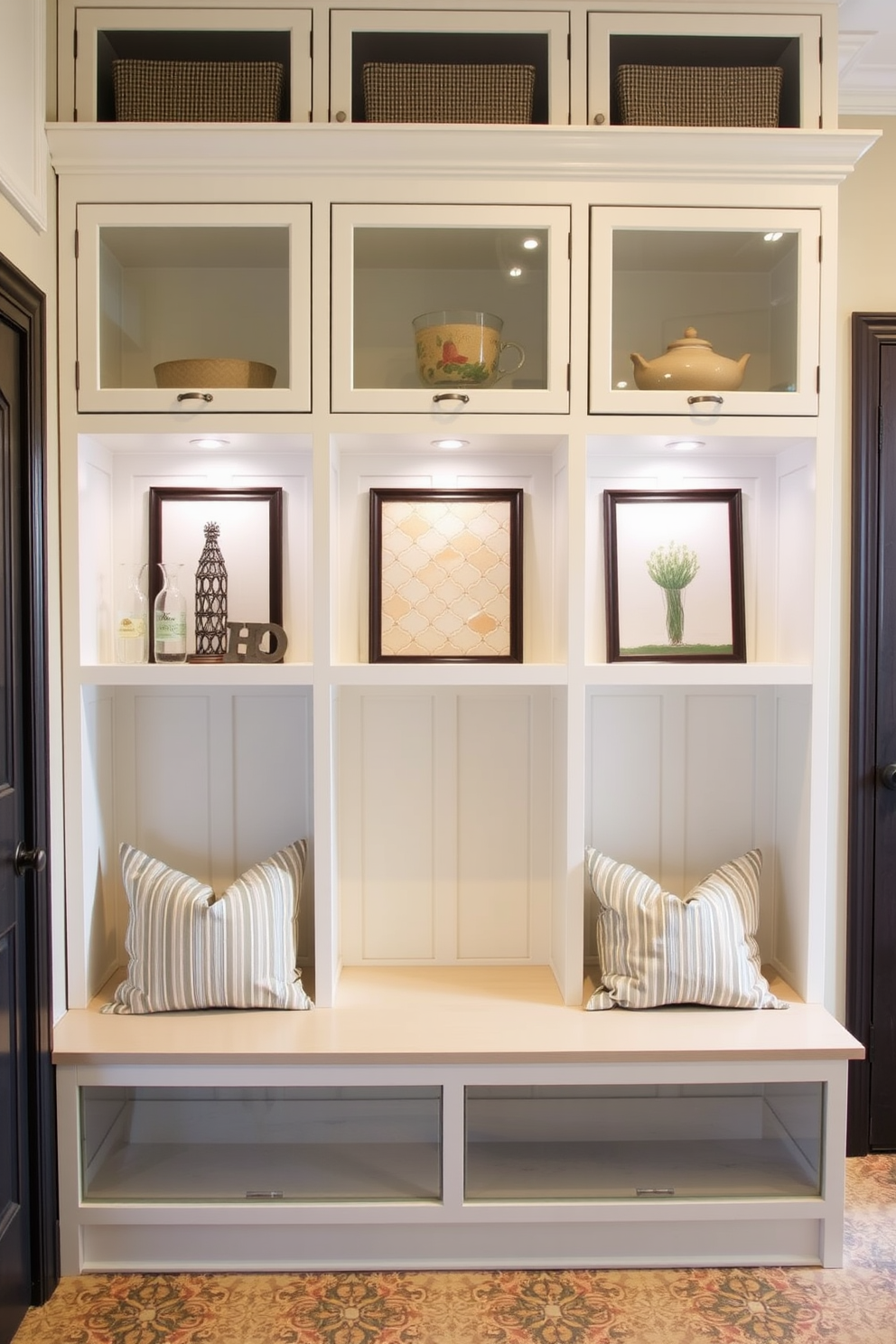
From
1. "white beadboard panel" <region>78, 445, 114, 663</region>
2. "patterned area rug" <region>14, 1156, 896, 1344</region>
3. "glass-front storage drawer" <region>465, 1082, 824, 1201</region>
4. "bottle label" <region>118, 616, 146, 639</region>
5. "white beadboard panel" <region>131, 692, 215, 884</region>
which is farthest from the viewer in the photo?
"white beadboard panel" <region>131, 692, 215, 884</region>

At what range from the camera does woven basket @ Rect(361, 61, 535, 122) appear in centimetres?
203

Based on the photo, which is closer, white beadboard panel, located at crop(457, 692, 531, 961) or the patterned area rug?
the patterned area rug

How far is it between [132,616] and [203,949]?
2.71 feet

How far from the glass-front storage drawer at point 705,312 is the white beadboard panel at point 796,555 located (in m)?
0.19

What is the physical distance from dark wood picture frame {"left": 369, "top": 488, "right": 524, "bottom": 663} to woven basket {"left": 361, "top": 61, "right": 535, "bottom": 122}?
0.83m

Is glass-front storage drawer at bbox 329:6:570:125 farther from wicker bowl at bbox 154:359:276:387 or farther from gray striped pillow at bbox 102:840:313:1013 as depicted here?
gray striped pillow at bbox 102:840:313:1013

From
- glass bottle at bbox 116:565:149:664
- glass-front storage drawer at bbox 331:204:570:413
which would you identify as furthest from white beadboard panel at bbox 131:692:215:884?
glass-front storage drawer at bbox 331:204:570:413

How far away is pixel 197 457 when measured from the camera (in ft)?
7.43

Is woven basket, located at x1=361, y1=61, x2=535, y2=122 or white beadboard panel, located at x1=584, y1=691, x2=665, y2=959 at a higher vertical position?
woven basket, located at x1=361, y1=61, x2=535, y2=122

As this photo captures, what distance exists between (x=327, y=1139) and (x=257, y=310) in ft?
6.13

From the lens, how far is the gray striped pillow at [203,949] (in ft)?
6.75

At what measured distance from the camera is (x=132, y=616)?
224 centimetres

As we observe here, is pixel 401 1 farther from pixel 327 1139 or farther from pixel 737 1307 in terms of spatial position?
pixel 737 1307

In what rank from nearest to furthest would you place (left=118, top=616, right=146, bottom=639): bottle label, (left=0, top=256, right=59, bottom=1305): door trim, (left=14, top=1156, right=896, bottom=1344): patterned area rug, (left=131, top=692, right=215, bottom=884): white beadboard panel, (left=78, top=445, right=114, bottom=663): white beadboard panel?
(left=14, top=1156, right=896, bottom=1344): patterned area rug
(left=0, top=256, right=59, bottom=1305): door trim
(left=78, top=445, right=114, bottom=663): white beadboard panel
(left=118, top=616, right=146, bottom=639): bottle label
(left=131, top=692, right=215, bottom=884): white beadboard panel
